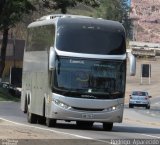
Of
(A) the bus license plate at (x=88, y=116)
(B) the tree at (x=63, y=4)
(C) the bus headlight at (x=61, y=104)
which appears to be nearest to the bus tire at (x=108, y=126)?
(A) the bus license plate at (x=88, y=116)

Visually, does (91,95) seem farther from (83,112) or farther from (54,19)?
(54,19)

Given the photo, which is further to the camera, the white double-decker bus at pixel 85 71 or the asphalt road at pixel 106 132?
the white double-decker bus at pixel 85 71

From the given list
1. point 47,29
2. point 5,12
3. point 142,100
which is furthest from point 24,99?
point 142,100

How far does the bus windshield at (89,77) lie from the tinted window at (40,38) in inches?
49.9

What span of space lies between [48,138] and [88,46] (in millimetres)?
6247

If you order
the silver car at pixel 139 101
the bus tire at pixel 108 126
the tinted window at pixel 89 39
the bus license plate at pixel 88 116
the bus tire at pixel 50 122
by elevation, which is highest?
the tinted window at pixel 89 39

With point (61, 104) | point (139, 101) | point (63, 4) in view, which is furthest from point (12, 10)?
point (61, 104)

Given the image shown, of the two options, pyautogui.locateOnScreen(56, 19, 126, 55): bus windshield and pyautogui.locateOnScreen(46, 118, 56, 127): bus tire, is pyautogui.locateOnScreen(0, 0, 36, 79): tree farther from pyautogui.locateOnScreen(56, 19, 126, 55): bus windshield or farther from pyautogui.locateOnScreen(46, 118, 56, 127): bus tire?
pyautogui.locateOnScreen(56, 19, 126, 55): bus windshield

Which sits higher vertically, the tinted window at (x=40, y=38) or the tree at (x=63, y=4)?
the tinted window at (x=40, y=38)

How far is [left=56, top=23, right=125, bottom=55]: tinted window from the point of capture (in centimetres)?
2459

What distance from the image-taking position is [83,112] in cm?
2439

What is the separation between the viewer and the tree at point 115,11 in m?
159

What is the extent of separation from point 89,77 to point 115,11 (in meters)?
140

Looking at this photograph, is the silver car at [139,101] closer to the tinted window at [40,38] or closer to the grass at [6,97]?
the grass at [6,97]
